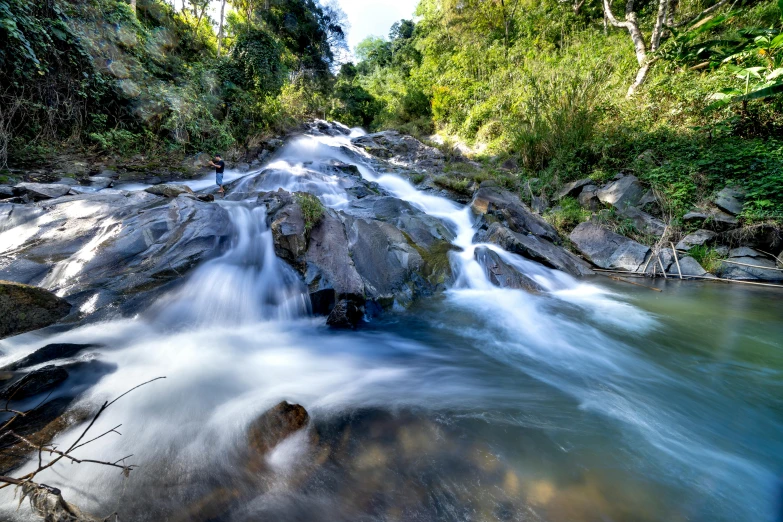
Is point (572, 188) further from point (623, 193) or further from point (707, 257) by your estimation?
point (707, 257)

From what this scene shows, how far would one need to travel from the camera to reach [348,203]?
25.8ft

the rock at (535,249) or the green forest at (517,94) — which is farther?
the green forest at (517,94)

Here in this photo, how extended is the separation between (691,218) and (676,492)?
697 centimetres

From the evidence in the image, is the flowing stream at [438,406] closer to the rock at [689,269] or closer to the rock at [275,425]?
the rock at [275,425]

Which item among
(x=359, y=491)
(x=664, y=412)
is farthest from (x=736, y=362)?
(x=359, y=491)

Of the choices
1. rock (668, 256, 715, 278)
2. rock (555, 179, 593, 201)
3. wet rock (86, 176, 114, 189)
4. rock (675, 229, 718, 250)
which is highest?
rock (555, 179, 593, 201)

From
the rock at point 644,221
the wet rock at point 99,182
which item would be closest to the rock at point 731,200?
the rock at point 644,221

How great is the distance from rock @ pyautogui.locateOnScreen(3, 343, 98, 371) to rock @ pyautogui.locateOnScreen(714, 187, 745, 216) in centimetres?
1048

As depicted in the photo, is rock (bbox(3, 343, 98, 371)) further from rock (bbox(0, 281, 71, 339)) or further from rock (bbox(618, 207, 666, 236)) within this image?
rock (bbox(618, 207, 666, 236))

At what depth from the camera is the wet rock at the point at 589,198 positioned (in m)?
7.78

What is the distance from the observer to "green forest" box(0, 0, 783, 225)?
262 inches

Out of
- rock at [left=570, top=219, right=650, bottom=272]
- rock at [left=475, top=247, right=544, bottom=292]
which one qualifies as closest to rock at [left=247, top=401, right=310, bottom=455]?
rock at [left=475, top=247, right=544, bottom=292]

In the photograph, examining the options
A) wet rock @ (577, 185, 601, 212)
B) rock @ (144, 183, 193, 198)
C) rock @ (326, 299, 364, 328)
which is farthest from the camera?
wet rock @ (577, 185, 601, 212)

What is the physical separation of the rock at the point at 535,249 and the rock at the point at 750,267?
7.86ft
